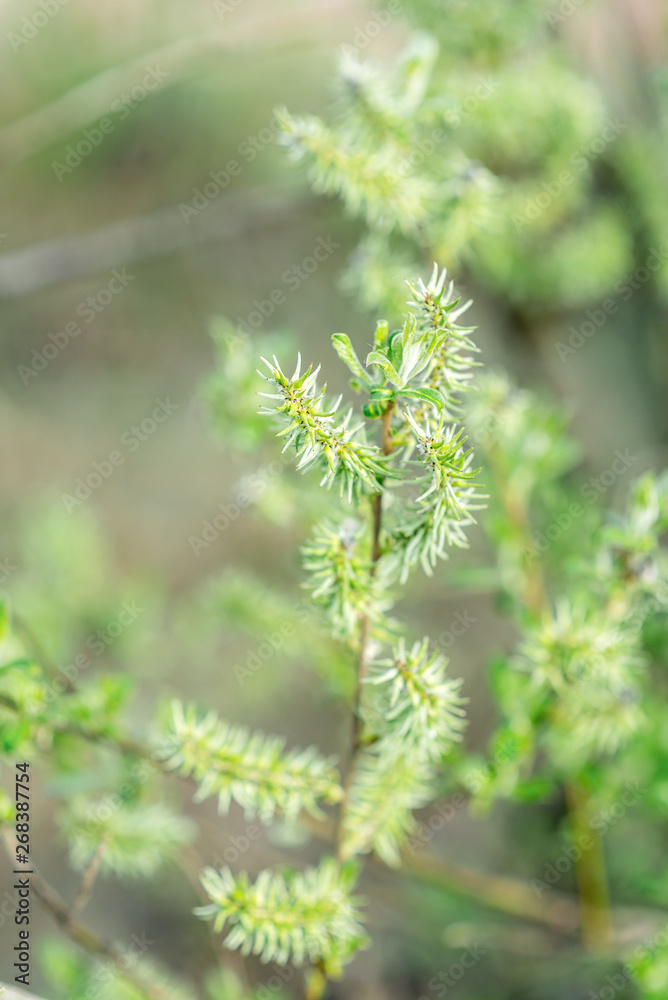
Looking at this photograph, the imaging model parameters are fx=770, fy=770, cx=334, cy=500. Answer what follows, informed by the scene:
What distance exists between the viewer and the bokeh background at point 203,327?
149 cm

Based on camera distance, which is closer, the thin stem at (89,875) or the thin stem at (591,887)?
the thin stem at (89,875)

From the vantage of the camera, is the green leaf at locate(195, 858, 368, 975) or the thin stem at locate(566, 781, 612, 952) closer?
the green leaf at locate(195, 858, 368, 975)

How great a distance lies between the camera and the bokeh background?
4.88 feet

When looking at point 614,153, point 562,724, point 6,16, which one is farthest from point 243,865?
point 6,16

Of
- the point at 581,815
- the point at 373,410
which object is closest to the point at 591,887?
the point at 581,815

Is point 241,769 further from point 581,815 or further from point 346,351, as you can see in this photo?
point 581,815

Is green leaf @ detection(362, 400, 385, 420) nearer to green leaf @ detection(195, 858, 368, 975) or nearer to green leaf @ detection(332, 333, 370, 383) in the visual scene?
green leaf @ detection(332, 333, 370, 383)

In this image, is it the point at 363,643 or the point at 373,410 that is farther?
the point at 363,643

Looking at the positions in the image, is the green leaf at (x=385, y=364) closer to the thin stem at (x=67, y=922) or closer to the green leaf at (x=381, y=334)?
the green leaf at (x=381, y=334)

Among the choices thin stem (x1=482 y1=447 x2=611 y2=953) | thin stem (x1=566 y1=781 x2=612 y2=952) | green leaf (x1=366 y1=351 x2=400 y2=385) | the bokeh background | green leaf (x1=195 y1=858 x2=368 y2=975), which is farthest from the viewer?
the bokeh background

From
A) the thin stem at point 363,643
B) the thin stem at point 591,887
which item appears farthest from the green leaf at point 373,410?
the thin stem at point 591,887

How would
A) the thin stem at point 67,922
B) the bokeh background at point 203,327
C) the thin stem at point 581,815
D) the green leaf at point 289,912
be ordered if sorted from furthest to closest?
the bokeh background at point 203,327
the thin stem at point 581,815
the thin stem at point 67,922
the green leaf at point 289,912

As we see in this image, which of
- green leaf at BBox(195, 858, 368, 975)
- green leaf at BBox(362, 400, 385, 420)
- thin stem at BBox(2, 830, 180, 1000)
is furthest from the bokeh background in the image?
green leaf at BBox(362, 400, 385, 420)

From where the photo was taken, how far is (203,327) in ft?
6.04
